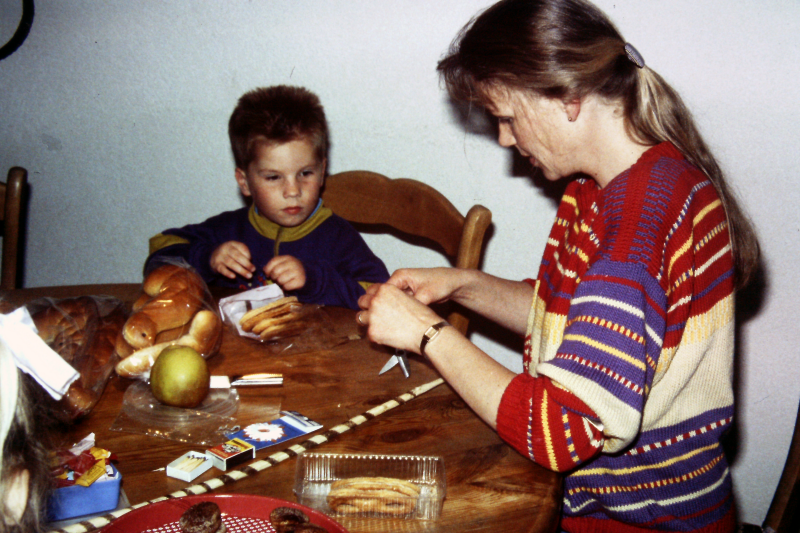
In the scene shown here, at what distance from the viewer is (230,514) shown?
2.05ft

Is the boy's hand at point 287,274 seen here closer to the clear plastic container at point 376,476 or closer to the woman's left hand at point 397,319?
the woman's left hand at point 397,319

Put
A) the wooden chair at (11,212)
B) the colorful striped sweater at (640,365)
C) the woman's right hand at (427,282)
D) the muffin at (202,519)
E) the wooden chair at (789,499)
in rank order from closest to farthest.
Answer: the muffin at (202,519)
the colorful striped sweater at (640,365)
the wooden chair at (789,499)
the woman's right hand at (427,282)
the wooden chair at (11,212)

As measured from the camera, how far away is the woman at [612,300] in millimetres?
799

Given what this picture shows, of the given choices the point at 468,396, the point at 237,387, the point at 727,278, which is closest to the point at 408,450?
the point at 468,396

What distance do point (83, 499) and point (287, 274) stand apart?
892 mm

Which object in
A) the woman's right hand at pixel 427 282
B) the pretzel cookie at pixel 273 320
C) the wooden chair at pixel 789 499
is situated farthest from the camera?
the woman's right hand at pixel 427 282

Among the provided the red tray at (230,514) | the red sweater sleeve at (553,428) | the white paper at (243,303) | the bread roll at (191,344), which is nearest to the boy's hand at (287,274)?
the white paper at (243,303)

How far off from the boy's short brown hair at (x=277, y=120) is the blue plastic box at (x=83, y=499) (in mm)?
1148

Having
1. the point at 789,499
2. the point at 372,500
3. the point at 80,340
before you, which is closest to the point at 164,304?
the point at 80,340

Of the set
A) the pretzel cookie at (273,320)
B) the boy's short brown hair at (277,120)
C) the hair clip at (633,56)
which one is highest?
the hair clip at (633,56)

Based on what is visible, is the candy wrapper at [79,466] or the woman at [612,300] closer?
the candy wrapper at [79,466]

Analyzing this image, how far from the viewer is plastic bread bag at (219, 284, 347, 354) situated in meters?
1.16

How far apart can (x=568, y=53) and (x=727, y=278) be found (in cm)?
41

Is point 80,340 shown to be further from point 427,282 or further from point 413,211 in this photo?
point 413,211
